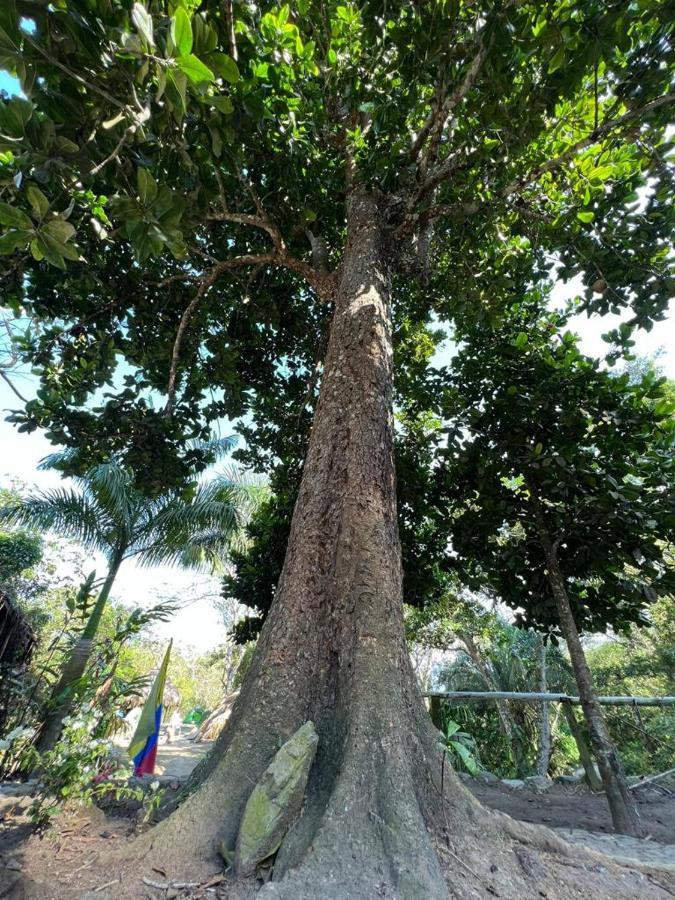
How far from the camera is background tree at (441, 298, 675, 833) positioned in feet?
14.1

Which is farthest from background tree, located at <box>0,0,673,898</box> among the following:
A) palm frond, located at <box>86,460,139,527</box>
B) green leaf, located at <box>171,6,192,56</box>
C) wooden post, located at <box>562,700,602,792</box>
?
palm frond, located at <box>86,460,139,527</box>

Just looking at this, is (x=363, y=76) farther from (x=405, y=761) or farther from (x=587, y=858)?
(x=587, y=858)

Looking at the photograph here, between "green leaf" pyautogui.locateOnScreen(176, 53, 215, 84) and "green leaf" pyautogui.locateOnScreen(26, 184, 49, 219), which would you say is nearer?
"green leaf" pyautogui.locateOnScreen(176, 53, 215, 84)

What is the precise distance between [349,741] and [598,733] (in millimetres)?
3206

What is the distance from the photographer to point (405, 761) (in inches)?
70.9

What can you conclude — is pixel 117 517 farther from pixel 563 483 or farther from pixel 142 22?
pixel 142 22

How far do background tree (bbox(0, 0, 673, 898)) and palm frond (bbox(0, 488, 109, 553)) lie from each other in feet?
19.7

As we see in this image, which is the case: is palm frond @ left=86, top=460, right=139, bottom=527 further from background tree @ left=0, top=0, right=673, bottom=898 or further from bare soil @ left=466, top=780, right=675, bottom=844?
bare soil @ left=466, top=780, right=675, bottom=844

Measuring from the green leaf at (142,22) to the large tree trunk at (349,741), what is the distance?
2.03 meters

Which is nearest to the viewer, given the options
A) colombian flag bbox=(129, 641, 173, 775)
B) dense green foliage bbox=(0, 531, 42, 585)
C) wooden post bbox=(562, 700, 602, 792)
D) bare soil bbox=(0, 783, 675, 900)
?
bare soil bbox=(0, 783, 675, 900)

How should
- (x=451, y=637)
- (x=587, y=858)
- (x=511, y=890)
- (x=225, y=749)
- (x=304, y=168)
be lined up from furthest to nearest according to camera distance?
(x=451, y=637) < (x=304, y=168) < (x=225, y=749) < (x=587, y=858) < (x=511, y=890)

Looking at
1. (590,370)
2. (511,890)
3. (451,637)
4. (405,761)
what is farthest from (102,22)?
(451,637)

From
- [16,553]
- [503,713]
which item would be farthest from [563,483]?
[16,553]

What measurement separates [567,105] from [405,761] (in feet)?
18.9
